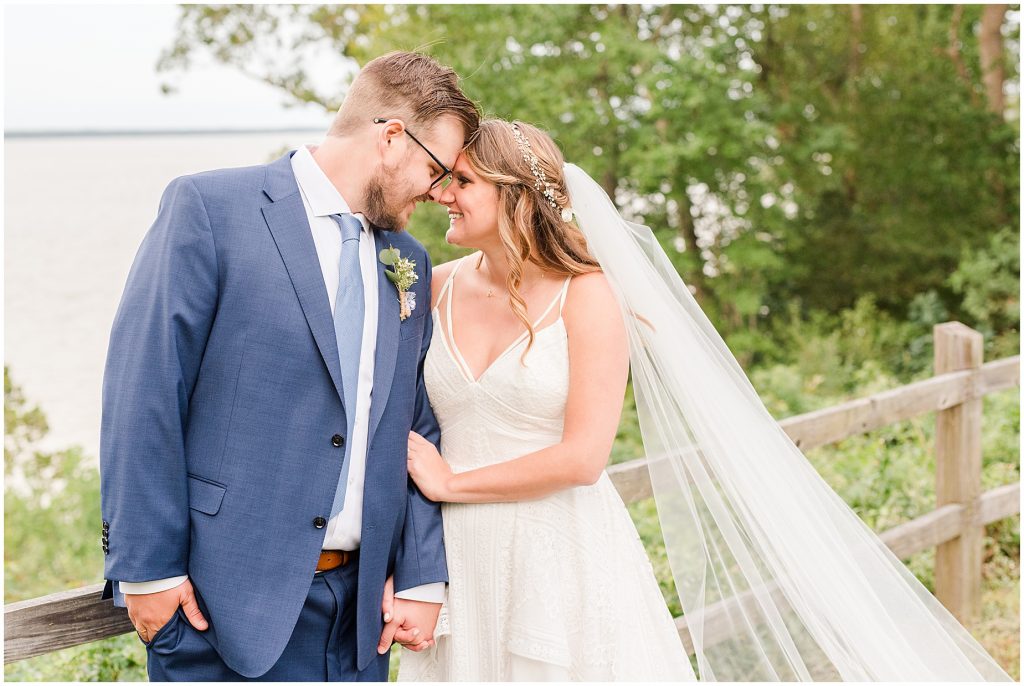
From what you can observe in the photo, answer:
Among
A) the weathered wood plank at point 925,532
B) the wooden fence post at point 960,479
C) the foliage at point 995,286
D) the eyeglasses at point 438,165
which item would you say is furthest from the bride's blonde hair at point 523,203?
the foliage at point 995,286

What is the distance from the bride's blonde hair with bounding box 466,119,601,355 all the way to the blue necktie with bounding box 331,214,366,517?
51 cm

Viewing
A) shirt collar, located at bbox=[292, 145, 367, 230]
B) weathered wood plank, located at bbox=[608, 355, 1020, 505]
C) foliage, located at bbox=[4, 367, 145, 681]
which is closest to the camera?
shirt collar, located at bbox=[292, 145, 367, 230]

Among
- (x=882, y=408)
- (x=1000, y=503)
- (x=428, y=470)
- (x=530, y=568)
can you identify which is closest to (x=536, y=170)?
(x=428, y=470)

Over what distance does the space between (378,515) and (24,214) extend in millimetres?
32795

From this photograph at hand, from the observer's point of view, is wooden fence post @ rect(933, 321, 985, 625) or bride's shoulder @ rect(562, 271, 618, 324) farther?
wooden fence post @ rect(933, 321, 985, 625)

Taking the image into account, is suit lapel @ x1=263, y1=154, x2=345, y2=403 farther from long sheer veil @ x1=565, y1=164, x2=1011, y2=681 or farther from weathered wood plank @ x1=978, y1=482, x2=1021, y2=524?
weathered wood plank @ x1=978, y1=482, x2=1021, y2=524

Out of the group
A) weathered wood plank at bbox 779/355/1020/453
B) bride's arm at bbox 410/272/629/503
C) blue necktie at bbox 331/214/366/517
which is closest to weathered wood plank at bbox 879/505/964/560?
weathered wood plank at bbox 779/355/1020/453

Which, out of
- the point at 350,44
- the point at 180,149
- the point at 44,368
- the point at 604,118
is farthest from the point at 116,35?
the point at 180,149

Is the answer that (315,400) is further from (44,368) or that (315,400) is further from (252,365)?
(44,368)

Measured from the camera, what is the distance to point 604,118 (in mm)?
10008

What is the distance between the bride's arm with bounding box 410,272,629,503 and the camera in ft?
8.32

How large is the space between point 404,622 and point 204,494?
0.72m

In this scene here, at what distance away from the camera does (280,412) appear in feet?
7.15

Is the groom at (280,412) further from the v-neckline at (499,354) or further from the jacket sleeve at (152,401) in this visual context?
the v-neckline at (499,354)
